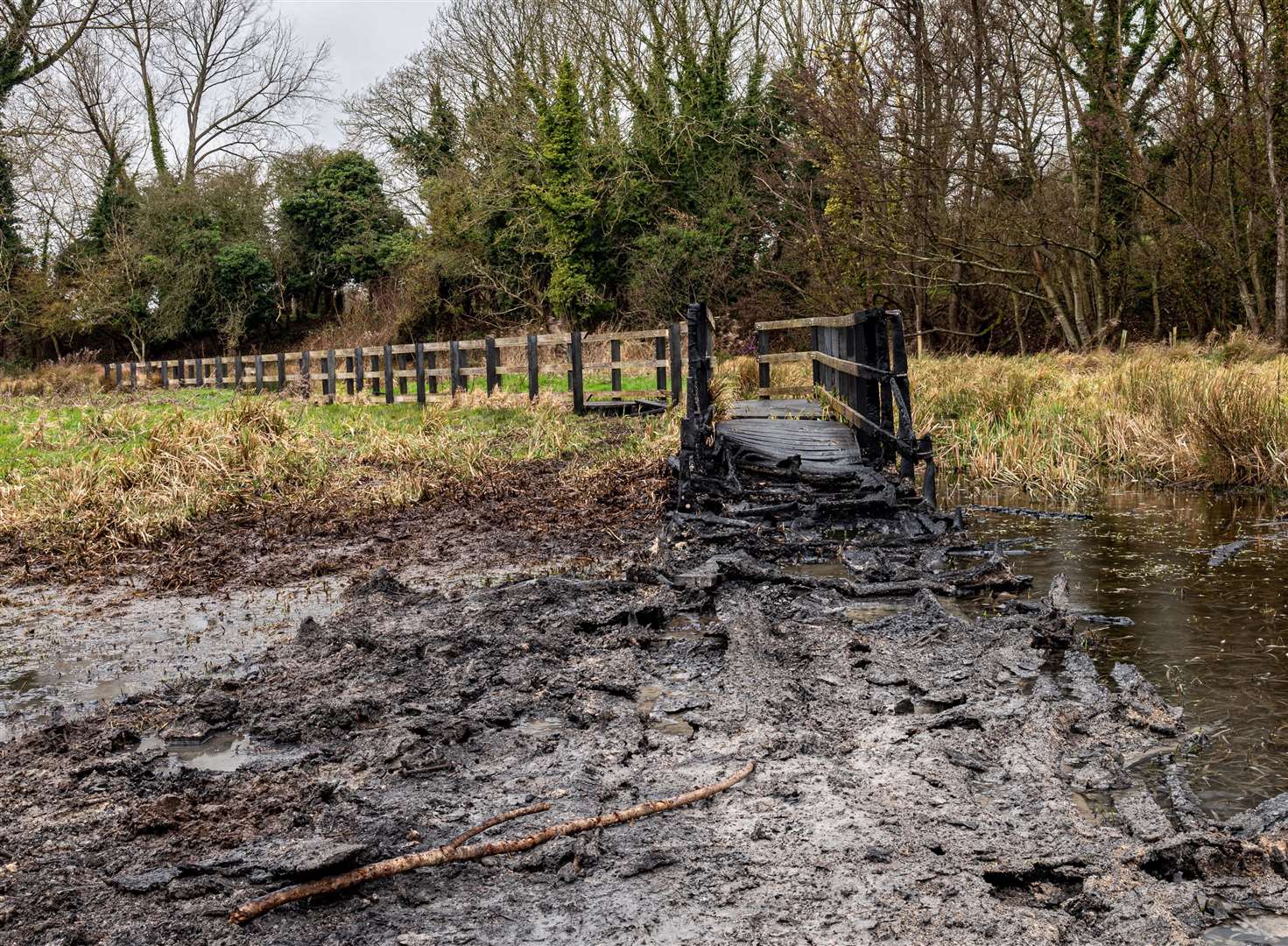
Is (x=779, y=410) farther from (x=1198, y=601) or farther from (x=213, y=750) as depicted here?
(x=213, y=750)

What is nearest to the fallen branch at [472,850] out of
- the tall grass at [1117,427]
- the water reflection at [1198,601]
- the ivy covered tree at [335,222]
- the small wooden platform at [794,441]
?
the water reflection at [1198,601]

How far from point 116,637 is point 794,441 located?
20.7ft

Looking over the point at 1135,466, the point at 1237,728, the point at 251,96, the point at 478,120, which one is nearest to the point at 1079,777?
the point at 1237,728

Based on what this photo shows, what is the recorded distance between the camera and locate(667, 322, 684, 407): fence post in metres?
15.2

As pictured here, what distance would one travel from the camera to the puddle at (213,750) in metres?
3.30

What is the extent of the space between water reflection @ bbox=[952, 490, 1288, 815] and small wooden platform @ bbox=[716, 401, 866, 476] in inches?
45.7

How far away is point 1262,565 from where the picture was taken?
5.93m

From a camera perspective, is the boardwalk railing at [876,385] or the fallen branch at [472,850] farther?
the boardwalk railing at [876,385]

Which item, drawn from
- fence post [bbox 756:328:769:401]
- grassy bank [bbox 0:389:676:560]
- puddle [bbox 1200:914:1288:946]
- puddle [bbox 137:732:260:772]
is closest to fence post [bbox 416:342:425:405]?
grassy bank [bbox 0:389:676:560]

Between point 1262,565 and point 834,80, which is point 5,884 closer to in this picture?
point 1262,565

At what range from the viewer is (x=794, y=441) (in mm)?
9727

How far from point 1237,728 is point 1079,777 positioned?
2.78ft

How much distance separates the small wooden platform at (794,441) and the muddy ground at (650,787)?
3811 millimetres

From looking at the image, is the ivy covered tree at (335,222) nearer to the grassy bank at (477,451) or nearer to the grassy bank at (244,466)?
the grassy bank at (477,451)
